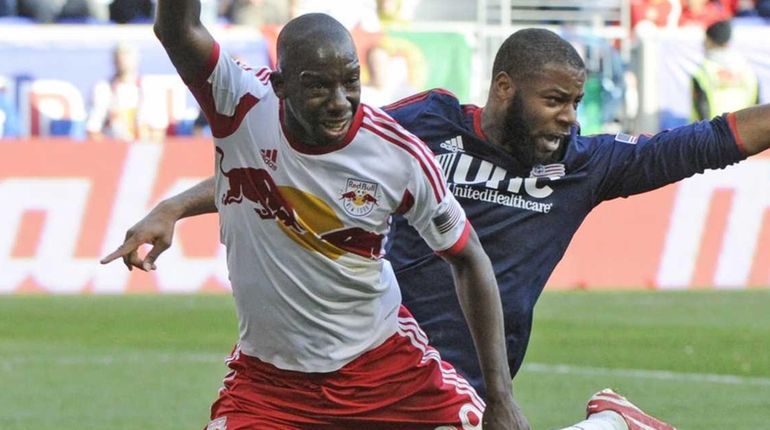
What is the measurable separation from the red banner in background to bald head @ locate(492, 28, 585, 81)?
1034 centimetres

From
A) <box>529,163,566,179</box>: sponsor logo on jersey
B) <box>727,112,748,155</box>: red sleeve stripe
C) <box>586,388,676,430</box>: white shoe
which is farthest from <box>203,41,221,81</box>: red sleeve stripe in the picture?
<box>586,388,676,430</box>: white shoe

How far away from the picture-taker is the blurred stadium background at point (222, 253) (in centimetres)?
1173

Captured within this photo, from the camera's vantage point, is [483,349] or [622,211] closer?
[483,349]

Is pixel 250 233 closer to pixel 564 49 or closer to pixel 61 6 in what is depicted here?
pixel 564 49

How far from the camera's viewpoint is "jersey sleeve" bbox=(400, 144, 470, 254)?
5770 millimetres

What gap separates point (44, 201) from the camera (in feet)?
55.6

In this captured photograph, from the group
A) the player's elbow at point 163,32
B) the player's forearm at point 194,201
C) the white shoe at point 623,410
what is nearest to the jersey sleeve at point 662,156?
the white shoe at point 623,410

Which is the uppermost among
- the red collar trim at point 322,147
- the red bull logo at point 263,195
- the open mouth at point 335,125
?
the open mouth at point 335,125

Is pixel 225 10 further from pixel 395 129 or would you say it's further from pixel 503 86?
pixel 395 129

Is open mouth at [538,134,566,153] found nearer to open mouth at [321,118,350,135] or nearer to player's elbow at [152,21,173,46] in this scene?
open mouth at [321,118,350,135]

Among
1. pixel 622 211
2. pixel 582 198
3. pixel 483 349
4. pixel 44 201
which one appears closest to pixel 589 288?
pixel 622 211

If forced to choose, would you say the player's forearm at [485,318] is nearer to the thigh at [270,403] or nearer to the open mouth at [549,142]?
the thigh at [270,403]

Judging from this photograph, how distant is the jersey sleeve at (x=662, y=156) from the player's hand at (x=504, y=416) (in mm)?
1544

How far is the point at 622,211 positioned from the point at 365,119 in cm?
1253
